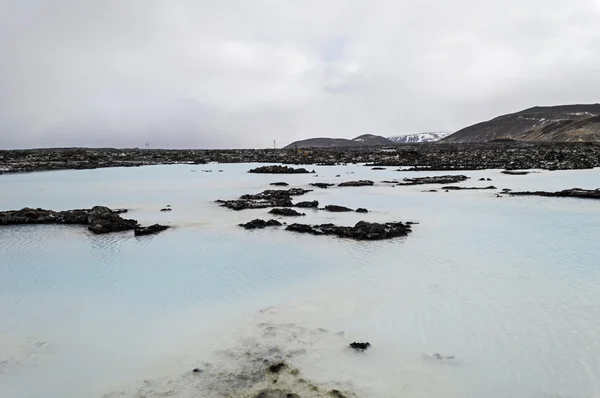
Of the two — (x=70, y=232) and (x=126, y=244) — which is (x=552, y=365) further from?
(x=70, y=232)

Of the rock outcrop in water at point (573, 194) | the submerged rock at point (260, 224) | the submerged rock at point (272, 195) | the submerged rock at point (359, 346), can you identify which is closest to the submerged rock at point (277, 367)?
the submerged rock at point (359, 346)

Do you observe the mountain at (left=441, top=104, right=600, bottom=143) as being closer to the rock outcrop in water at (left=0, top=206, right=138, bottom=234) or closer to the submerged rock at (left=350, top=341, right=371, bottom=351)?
the rock outcrop in water at (left=0, top=206, right=138, bottom=234)

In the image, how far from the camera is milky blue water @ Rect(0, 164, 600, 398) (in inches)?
164

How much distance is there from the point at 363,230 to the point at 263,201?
676 cm

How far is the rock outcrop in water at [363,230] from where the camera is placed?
9.73 m

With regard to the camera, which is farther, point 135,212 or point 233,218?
point 135,212

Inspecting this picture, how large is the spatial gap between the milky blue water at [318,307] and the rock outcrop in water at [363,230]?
0.40m

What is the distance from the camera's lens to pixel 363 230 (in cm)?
988

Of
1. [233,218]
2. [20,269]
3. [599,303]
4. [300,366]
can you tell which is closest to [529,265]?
[599,303]

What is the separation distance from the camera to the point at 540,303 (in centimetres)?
570

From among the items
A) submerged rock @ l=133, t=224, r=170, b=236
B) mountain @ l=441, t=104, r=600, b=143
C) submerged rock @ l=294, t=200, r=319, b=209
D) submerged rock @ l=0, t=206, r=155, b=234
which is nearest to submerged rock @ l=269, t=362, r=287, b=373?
submerged rock @ l=133, t=224, r=170, b=236

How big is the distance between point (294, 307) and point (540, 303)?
3457mm

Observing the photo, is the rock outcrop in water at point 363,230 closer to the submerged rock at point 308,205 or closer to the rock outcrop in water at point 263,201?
the submerged rock at point 308,205

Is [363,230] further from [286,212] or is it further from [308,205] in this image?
[308,205]
